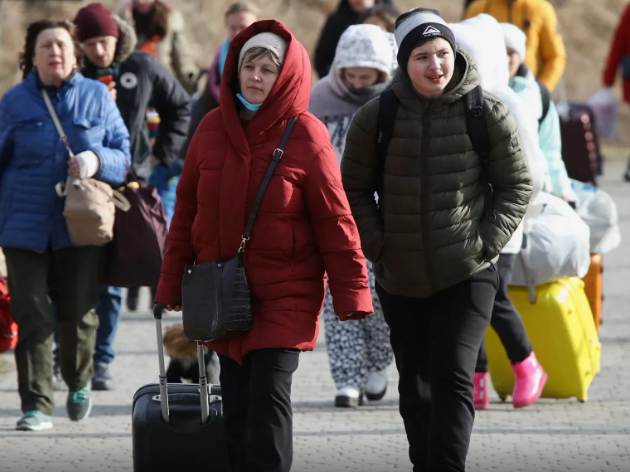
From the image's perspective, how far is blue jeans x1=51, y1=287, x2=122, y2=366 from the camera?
26.6 ft

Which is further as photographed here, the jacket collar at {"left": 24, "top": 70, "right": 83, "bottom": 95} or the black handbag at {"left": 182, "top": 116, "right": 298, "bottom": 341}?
the jacket collar at {"left": 24, "top": 70, "right": 83, "bottom": 95}

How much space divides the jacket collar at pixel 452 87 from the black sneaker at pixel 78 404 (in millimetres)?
2594

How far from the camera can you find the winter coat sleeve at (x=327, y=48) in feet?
33.1

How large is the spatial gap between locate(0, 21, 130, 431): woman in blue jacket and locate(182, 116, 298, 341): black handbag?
199 cm

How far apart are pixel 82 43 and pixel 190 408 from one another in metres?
3.11

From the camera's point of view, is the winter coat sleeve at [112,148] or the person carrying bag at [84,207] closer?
the person carrying bag at [84,207]

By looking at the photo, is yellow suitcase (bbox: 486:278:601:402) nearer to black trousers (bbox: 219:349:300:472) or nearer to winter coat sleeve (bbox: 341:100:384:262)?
winter coat sleeve (bbox: 341:100:384:262)

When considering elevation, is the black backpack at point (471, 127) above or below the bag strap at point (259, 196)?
above

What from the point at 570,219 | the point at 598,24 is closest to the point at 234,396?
the point at 570,219

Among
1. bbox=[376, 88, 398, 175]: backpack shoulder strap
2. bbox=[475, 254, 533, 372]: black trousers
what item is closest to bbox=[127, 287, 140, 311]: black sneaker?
bbox=[475, 254, 533, 372]: black trousers

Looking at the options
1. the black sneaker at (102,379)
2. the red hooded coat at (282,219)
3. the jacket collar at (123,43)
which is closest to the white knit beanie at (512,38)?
the jacket collar at (123,43)

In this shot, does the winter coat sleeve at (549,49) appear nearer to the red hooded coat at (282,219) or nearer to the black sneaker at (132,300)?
the black sneaker at (132,300)

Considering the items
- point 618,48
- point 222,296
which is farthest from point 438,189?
point 618,48

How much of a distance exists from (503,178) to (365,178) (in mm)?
506
